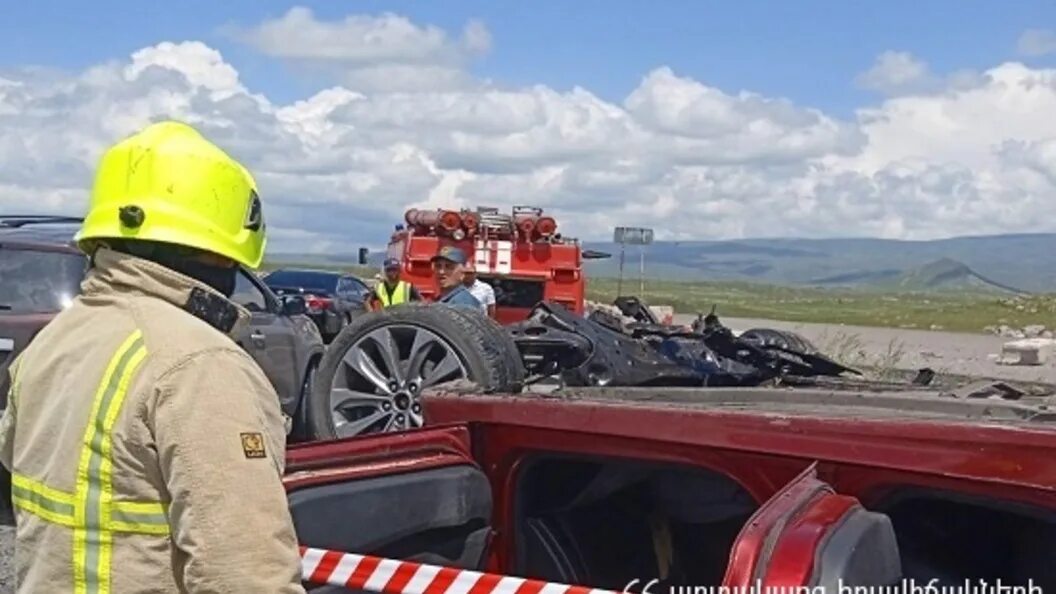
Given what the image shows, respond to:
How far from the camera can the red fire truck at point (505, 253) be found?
55.6 ft

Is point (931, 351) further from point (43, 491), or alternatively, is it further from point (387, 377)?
point (43, 491)

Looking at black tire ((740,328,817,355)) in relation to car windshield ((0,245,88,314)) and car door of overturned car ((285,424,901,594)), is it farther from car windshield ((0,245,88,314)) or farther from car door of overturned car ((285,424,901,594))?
car windshield ((0,245,88,314))

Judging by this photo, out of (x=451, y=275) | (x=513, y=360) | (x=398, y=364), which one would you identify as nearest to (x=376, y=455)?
(x=513, y=360)

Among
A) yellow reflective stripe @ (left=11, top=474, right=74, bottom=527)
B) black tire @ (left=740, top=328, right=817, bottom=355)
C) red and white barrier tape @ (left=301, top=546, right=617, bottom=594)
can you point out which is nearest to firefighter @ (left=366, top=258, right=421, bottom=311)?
black tire @ (left=740, top=328, right=817, bottom=355)

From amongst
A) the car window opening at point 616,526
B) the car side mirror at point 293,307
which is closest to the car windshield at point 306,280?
the car side mirror at point 293,307

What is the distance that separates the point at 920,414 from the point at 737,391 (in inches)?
30.6

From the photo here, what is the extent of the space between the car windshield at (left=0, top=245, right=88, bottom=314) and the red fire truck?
31.6 feet

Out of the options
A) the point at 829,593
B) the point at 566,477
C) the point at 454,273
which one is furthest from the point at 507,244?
the point at 829,593

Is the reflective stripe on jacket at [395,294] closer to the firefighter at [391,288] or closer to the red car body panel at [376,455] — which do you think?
the firefighter at [391,288]

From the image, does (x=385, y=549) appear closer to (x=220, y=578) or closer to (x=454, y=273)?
(x=220, y=578)

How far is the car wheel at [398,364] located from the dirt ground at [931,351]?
645cm

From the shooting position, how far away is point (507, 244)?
55.9 feet

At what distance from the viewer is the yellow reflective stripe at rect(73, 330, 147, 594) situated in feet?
7.14

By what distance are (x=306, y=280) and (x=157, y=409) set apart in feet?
76.5
